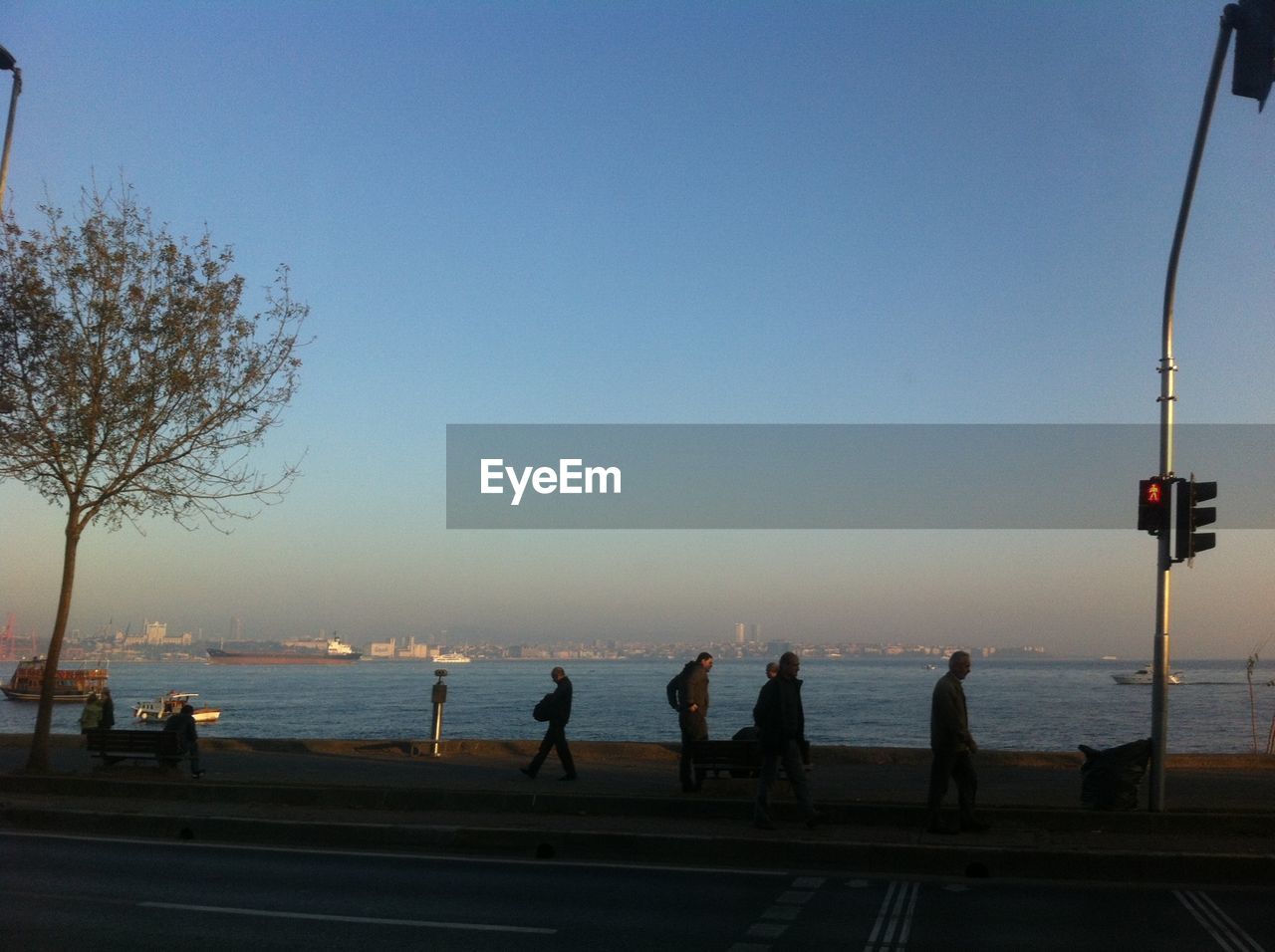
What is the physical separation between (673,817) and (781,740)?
6.37ft

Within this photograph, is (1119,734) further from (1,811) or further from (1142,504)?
(1,811)

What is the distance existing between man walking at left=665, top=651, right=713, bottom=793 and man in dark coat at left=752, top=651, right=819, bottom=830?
232cm

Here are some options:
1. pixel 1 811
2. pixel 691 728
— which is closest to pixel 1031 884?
pixel 691 728

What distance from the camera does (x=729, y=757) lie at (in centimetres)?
1462

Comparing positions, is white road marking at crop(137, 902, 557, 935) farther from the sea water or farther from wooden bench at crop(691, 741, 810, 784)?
the sea water

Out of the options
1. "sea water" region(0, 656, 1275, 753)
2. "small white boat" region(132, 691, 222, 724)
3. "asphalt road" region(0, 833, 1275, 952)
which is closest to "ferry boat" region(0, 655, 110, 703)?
"sea water" region(0, 656, 1275, 753)

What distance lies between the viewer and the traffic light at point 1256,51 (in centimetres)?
1034

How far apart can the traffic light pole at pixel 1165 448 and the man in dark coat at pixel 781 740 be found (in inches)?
144

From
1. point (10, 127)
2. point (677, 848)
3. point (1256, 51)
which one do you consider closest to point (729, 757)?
point (677, 848)

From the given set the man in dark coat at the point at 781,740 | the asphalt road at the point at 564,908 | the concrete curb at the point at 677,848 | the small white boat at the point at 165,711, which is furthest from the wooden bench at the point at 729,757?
the small white boat at the point at 165,711

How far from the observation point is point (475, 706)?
331 feet

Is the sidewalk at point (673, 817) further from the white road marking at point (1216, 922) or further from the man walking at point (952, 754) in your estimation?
the white road marking at point (1216, 922)

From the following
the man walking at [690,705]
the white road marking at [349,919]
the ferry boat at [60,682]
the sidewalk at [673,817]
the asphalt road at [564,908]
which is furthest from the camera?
the ferry boat at [60,682]

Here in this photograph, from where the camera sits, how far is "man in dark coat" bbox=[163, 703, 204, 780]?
1758 cm
